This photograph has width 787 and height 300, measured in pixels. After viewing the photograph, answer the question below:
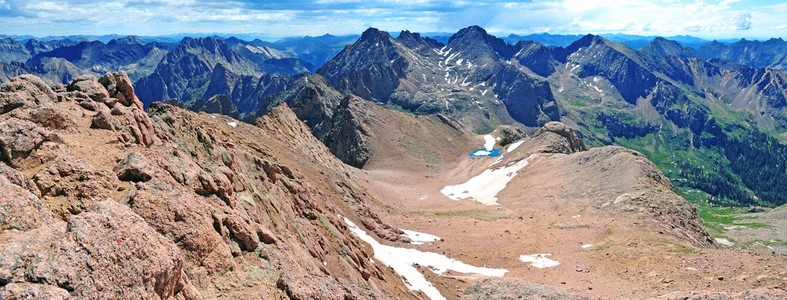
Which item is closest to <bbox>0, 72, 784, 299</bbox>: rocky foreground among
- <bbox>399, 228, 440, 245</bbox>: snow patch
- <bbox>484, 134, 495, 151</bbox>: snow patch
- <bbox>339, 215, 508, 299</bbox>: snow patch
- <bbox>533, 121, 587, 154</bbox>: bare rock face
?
<bbox>339, 215, 508, 299</bbox>: snow patch

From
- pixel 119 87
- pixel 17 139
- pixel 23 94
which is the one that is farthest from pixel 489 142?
pixel 17 139

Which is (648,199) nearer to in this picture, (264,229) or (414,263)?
(414,263)

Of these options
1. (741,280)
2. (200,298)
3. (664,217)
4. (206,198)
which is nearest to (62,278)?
(200,298)

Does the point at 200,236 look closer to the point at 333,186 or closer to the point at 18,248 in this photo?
the point at 18,248

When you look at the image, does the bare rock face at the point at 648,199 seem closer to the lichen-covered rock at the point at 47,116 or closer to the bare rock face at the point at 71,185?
the bare rock face at the point at 71,185

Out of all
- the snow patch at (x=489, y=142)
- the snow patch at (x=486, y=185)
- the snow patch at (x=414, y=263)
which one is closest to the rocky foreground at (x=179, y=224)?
the snow patch at (x=414, y=263)

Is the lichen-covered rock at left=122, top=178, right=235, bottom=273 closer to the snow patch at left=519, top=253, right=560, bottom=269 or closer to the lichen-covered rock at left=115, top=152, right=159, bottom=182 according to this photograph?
the lichen-covered rock at left=115, top=152, right=159, bottom=182

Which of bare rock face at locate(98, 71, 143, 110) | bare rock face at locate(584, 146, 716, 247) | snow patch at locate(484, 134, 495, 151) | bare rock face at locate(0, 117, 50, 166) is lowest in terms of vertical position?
snow patch at locate(484, 134, 495, 151)
